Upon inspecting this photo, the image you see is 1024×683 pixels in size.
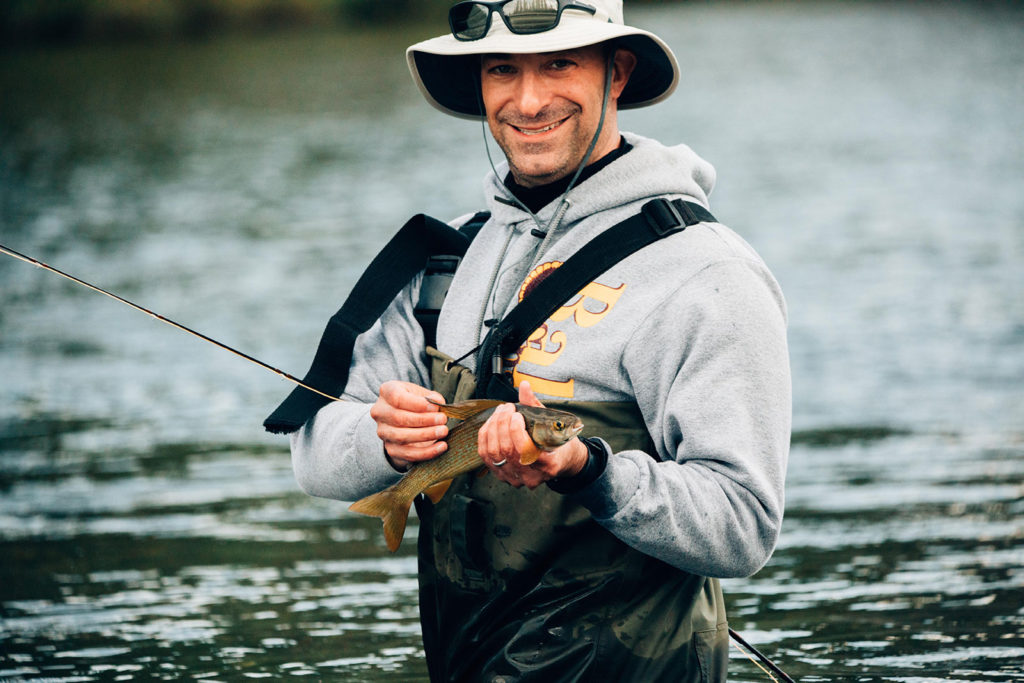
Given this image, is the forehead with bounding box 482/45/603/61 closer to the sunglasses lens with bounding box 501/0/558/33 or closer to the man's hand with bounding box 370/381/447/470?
the sunglasses lens with bounding box 501/0/558/33

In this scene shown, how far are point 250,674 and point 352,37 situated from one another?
46113 millimetres

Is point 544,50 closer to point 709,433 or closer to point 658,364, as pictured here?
point 658,364

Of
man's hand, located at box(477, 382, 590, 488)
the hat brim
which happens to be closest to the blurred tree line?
the hat brim

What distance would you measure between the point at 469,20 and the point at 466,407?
1.07 metres

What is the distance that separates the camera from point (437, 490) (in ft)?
10.9

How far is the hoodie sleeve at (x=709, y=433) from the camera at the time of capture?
9.79 ft

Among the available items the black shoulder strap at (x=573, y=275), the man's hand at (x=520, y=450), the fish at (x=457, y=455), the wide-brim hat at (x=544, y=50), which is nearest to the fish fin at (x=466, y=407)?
the fish at (x=457, y=455)

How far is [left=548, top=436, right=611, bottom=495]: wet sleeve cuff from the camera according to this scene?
291 centimetres

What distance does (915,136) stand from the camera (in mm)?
25828

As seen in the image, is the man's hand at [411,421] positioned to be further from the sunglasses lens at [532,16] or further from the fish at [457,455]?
the sunglasses lens at [532,16]

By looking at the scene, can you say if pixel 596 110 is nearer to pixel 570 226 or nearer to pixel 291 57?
pixel 570 226

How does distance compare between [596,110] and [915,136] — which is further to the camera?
[915,136]

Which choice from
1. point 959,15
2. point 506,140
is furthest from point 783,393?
point 959,15

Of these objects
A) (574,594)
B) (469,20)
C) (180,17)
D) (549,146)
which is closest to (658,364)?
(574,594)
